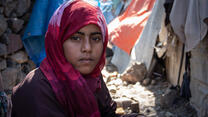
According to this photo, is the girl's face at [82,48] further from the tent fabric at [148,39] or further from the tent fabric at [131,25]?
the tent fabric at [131,25]

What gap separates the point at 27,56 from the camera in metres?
2.91

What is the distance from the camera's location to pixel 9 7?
2602 millimetres

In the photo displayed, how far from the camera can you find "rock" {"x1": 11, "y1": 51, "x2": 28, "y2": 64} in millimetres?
2765

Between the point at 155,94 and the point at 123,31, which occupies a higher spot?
the point at 123,31

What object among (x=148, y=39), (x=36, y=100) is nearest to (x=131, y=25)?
(x=148, y=39)

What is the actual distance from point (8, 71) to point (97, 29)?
1.73 meters

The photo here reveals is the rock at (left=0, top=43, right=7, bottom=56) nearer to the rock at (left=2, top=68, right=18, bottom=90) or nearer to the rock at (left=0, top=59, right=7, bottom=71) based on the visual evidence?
the rock at (left=0, top=59, right=7, bottom=71)

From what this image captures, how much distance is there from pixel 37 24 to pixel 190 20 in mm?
1872

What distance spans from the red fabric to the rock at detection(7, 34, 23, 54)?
4.83 ft

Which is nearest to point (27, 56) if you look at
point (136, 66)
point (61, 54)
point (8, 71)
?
point (8, 71)

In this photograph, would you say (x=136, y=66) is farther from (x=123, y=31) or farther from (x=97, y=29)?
(x=97, y=29)

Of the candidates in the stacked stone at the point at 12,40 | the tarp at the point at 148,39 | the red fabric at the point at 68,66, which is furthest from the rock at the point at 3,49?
the tarp at the point at 148,39

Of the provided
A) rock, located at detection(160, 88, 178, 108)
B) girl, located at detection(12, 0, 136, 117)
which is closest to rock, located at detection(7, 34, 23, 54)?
girl, located at detection(12, 0, 136, 117)

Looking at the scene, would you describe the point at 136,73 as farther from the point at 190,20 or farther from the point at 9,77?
the point at 9,77
